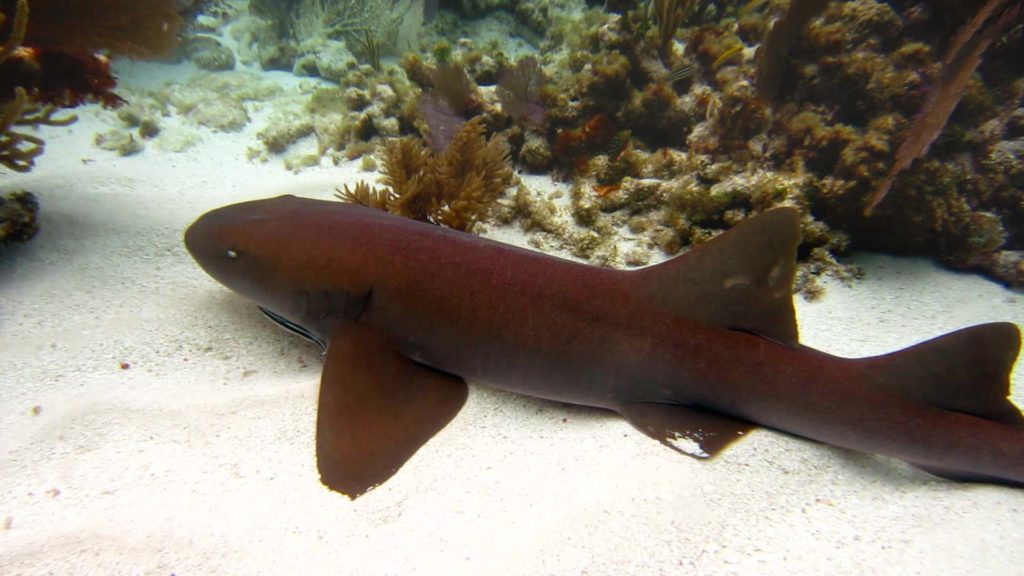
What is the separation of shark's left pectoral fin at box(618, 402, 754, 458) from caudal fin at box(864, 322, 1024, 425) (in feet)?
2.48

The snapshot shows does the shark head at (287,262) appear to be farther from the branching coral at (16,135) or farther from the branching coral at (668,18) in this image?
the branching coral at (668,18)

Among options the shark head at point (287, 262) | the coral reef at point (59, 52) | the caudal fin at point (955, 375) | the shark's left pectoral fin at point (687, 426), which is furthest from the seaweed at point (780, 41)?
the coral reef at point (59, 52)

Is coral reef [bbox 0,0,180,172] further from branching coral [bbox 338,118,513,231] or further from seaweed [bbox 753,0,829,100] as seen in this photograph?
seaweed [bbox 753,0,829,100]

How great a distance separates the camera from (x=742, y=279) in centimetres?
254

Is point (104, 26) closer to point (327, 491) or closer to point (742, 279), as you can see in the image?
point (327, 491)

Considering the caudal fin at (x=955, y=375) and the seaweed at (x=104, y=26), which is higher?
the caudal fin at (x=955, y=375)

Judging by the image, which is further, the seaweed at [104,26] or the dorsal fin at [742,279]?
the seaweed at [104,26]

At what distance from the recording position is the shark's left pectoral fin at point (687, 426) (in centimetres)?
260

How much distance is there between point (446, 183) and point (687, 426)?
10.1 ft

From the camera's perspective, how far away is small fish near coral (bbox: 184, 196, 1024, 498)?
246 cm

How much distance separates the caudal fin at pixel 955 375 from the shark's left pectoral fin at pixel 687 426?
2.48 ft

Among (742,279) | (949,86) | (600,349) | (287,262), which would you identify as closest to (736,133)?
(949,86)

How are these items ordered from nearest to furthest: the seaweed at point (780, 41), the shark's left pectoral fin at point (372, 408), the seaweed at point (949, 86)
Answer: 1. the shark's left pectoral fin at point (372, 408)
2. the seaweed at point (949, 86)
3. the seaweed at point (780, 41)

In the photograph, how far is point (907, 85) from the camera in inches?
189
